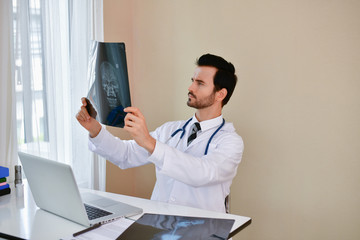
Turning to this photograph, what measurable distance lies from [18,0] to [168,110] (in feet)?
4.02

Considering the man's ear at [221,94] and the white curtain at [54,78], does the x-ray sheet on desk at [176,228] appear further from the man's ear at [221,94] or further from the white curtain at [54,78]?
the white curtain at [54,78]

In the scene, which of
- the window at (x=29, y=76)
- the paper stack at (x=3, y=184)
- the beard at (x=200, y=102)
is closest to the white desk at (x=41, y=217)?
the paper stack at (x=3, y=184)

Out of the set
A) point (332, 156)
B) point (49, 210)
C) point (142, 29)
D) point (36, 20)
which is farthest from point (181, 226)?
point (142, 29)

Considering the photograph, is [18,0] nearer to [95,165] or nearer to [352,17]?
[95,165]

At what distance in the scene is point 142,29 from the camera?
9.63 ft

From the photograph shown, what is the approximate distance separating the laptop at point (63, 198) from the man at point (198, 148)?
0.88 feet

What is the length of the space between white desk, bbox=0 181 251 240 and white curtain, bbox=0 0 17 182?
0.32 m

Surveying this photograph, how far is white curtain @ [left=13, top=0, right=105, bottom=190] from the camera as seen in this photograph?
214 cm

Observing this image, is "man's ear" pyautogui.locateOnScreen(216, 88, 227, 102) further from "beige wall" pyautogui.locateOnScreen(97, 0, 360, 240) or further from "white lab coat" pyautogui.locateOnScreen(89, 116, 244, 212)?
"beige wall" pyautogui.locateOnScreen(97, 0, 360, 240)

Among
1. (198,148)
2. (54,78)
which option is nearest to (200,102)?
(198,148)

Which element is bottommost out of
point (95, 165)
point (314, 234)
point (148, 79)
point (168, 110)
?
point (314, 234)

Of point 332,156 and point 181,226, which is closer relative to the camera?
point 181,226

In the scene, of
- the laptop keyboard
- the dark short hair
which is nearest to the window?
the laptop keyboard

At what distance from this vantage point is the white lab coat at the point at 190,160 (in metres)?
1.71
